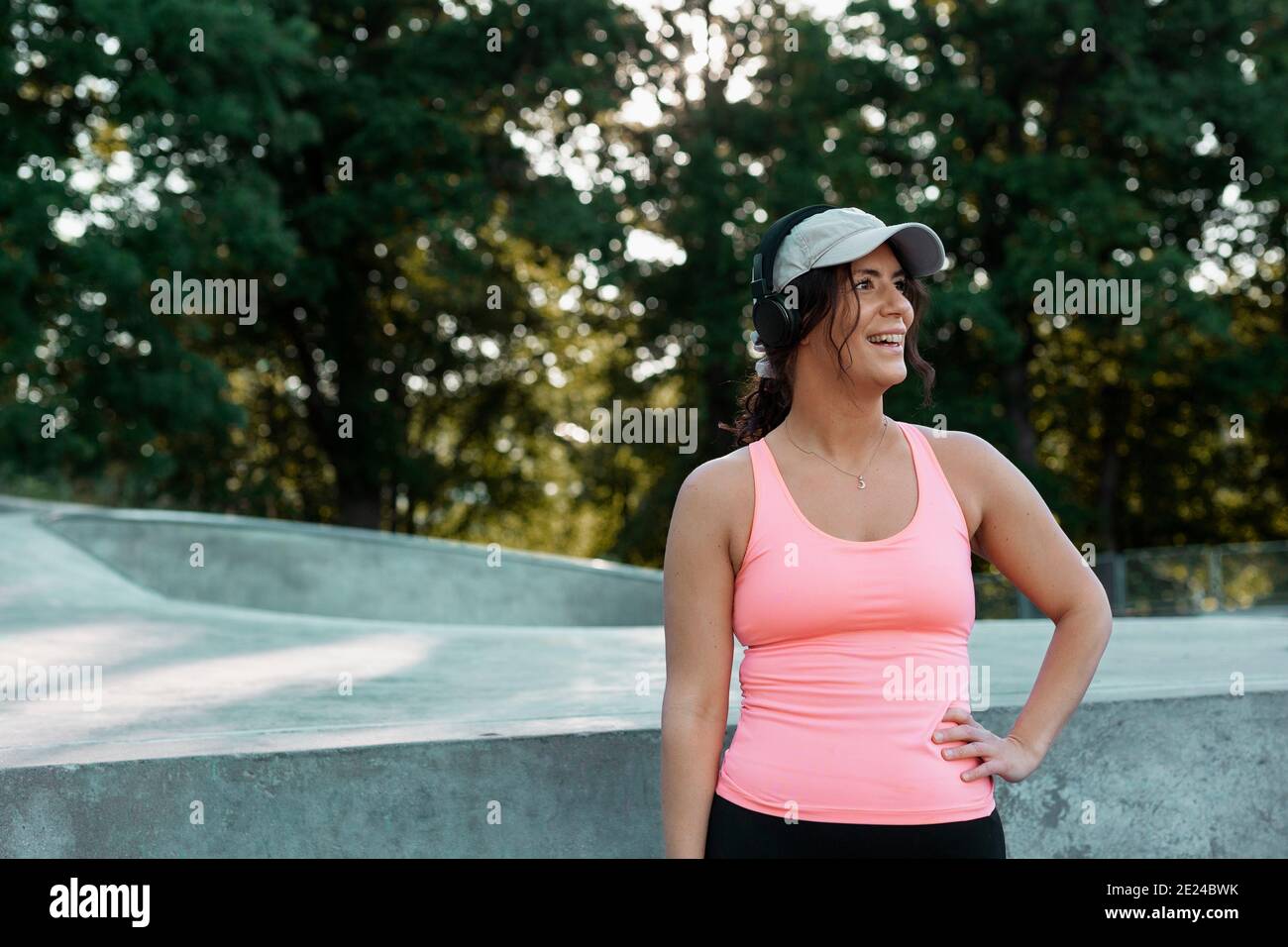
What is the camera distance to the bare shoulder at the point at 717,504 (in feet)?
7.70

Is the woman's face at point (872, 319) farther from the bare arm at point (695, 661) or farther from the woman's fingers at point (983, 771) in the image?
the woman's fingers at point (983, 771)

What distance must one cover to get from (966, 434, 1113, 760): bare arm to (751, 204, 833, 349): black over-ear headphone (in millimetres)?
401

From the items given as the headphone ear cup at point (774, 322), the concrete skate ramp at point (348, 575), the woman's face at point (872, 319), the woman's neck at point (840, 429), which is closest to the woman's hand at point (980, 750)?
the woman's neck at point (840, 429)

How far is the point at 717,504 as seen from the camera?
7.73 ft

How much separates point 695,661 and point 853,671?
30 cm

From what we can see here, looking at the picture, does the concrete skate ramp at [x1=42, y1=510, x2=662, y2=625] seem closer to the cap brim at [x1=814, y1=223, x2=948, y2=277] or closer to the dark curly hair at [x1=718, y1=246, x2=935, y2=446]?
the dark curly hair at [x1=718, y1=246, x2=935, y2=446]

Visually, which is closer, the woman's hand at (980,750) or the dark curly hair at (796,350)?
the woman's hand at (980,750)

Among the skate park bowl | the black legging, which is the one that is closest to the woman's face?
the black legging

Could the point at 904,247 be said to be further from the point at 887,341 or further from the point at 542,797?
the point at 542,797

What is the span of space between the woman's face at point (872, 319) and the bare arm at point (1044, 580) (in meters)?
0.23

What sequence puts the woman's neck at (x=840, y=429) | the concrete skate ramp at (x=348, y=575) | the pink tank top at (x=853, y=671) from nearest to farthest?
1. the pink tank top at (x=853, y=671)
2. the woman's neck at (x=840, y=429)
3. the concrete skate ramp at (x=348, y=575)

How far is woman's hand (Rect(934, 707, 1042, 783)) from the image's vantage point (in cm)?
230

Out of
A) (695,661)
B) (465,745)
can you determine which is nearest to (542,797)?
(465,745)
